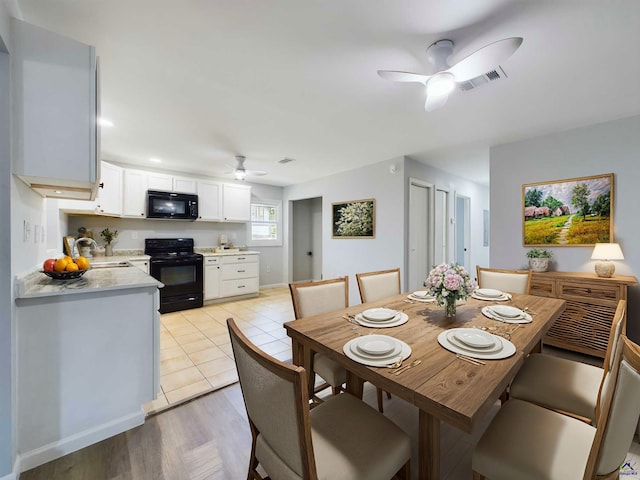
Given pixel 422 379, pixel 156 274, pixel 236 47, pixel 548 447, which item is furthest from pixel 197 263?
pixel 548 447

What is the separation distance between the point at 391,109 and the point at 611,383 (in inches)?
92.8

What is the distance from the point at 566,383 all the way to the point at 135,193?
5.26 m

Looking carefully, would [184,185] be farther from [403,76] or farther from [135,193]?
[403,76]

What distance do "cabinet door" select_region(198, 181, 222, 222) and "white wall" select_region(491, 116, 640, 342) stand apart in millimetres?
4498

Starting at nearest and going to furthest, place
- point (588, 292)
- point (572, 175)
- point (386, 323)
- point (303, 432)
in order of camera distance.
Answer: point (303, 432)
point (386, 323)
point (588, 292)
point (572, 175)

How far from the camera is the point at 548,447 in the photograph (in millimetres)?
993

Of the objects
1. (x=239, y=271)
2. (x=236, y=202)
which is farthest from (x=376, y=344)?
(x=236, y=202)

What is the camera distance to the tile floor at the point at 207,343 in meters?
2.18

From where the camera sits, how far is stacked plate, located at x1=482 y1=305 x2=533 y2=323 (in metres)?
1.52

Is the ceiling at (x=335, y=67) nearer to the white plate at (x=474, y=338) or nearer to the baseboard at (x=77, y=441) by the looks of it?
the white plate at (x=474, y=338)

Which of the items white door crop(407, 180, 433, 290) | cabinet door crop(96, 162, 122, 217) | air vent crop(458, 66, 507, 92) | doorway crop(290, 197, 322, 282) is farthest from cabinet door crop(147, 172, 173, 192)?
air vent crop(458, 66, 507, 92)

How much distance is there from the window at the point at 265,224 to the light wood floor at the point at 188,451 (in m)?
4.22

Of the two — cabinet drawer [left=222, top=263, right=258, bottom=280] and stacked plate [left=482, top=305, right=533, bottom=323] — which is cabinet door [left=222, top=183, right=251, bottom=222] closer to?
cabinet drawer [left=222, top=263, right=258, bottom=280]

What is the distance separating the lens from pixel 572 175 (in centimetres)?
293
